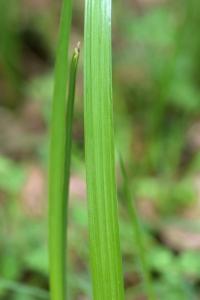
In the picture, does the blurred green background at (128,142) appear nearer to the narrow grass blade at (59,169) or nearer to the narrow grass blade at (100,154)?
the narrow grass blade at (59,169)

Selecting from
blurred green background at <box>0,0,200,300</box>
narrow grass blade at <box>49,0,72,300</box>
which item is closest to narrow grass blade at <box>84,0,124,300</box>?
narrow grass blade at <box>49,0,72,300</box>

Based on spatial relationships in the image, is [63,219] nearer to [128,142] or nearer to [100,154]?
[100,154]

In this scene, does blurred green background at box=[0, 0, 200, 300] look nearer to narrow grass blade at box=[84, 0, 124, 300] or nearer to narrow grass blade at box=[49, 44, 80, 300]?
narrow grass blade at box=[49, 44, 80, 300]

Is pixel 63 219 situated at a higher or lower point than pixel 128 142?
lower

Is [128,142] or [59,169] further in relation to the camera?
[128,142]

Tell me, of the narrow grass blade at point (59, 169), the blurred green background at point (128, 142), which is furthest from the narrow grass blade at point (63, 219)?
the blurred green background at point (128, 142)

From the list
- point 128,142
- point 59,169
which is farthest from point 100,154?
point 128,142
